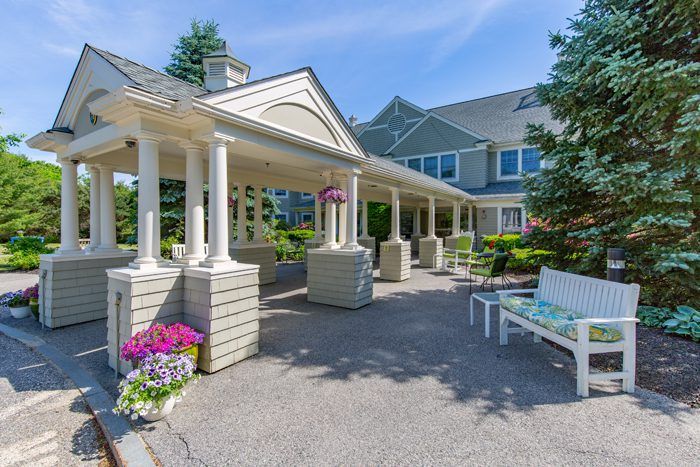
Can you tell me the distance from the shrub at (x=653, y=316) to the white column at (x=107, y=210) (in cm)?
795

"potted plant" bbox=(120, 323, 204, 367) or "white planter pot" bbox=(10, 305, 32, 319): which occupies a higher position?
"potted plant" bbox=(120, 323, 204, 367)

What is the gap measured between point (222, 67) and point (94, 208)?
3432mm

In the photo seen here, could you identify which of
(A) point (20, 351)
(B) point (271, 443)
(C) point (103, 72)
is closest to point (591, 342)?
(B) point (271, 443)

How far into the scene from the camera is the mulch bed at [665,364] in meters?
2.93

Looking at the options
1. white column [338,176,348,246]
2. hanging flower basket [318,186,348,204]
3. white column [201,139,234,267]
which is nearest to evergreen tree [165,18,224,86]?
white column [338,176,348,246]

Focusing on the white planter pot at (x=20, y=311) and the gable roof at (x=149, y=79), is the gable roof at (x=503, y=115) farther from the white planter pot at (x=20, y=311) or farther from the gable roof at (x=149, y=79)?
the white planter pot at (x=20, y=311)

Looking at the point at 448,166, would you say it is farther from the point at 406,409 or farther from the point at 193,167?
the point at 406,409

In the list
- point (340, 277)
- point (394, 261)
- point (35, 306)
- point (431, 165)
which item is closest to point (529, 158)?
point (431, 165)

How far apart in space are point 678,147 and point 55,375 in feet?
24.8

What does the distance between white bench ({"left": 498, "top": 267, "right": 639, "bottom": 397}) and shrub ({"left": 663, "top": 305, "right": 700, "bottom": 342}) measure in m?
1.17

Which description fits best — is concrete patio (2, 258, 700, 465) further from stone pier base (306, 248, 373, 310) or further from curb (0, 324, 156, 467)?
stone pier base (306, 248, 373, 310)

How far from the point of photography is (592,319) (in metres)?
3.03

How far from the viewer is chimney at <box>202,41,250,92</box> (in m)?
5.98

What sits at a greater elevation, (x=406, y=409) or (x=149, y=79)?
(x=149, y=79)
